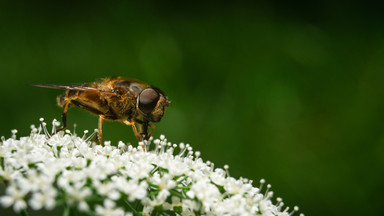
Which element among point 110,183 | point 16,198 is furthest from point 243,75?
point 16,198

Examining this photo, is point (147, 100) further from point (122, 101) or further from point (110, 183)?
point (110, 183)

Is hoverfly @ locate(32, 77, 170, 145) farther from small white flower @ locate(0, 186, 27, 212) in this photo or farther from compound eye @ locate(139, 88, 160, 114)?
small white flower @ locate(0, 186, 27, 212)

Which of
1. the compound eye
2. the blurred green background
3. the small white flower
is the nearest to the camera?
the small white flower

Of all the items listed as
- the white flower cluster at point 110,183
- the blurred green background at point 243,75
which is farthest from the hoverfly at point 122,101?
the blurred green background at point 243,75

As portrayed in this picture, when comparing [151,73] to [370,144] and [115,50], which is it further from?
[370,144]

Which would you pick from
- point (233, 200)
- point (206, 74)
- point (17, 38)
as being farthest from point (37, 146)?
point (17, 38)

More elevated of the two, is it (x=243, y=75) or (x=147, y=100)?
(x=243, y=75)

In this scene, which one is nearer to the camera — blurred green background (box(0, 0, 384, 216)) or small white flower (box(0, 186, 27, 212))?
small white flower (box(0, 186, 27, 212))

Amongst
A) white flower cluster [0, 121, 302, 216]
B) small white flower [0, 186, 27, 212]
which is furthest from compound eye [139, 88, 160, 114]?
small white flower [0, 186, 27, 212]
